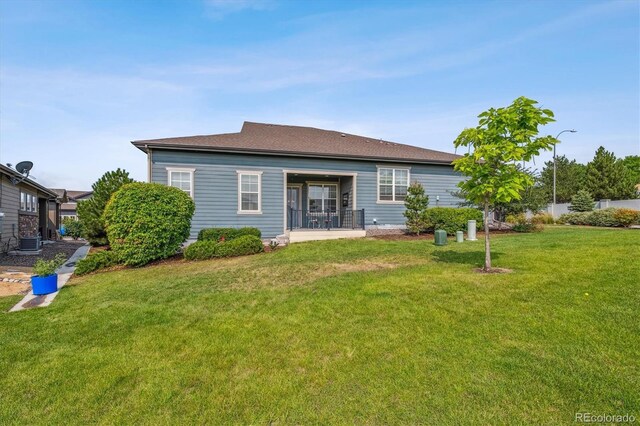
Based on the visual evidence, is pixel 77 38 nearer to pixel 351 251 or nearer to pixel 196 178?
pixel 196 178

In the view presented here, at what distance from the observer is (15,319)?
197 inches

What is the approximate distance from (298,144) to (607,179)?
34.4m

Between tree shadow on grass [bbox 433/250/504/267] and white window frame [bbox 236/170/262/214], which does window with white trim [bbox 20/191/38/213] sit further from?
tree shadow on grass [bbox 433/250/504/267]

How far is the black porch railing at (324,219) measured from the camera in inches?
556

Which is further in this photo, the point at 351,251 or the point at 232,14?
the point at 232,14

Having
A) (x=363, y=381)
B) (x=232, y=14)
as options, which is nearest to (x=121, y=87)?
(x=232, y=14)

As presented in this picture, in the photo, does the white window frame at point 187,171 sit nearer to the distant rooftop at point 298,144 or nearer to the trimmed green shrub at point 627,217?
the distant rooftop at point 298,144

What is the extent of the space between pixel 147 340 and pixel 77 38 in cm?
1078

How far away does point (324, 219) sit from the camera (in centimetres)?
1514

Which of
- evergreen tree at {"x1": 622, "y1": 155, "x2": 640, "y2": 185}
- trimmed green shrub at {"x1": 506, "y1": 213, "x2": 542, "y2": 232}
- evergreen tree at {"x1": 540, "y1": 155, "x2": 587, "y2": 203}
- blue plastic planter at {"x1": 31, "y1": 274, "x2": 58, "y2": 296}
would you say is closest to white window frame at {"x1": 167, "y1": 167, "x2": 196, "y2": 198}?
blue plastic planter at {"x1": 31, "y1": 274, "x2": 58, "y2": 296}

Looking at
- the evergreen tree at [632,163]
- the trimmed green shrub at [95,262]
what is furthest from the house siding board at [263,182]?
the evergreen tree at [632,163]

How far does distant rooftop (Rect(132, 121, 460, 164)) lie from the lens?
41.7 feet

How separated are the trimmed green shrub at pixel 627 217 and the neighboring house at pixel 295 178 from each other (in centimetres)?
835

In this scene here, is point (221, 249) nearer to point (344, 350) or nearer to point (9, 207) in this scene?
point (344, 350)
